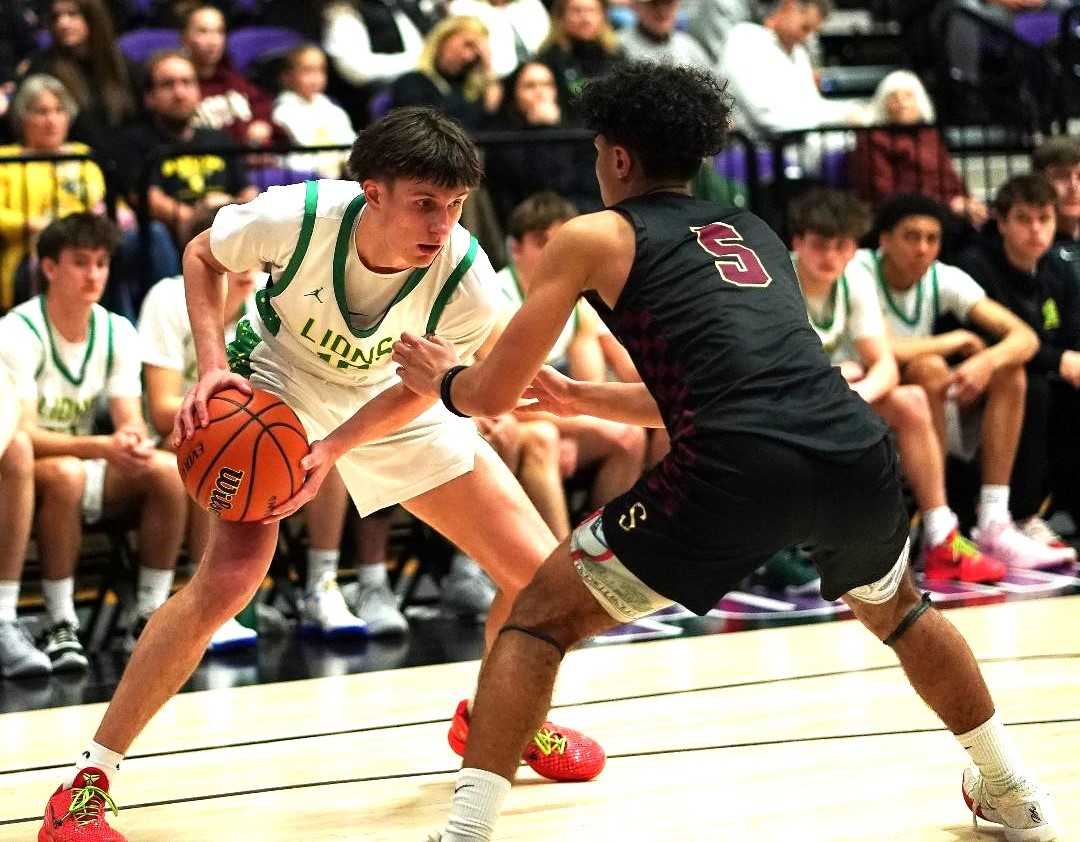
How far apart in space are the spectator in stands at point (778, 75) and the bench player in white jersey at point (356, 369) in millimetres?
5136

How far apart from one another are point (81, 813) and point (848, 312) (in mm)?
4355

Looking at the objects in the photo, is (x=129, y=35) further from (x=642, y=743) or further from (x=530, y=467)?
(x=642, y=743)

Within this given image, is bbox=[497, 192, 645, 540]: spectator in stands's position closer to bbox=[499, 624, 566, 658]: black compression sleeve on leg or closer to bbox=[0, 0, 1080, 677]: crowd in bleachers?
bbox=[0, 0, 1080, 677]: crowd in bleachers

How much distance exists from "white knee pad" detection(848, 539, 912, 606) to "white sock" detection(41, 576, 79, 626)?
11.4ft

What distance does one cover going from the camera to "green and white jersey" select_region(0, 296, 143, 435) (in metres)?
6.13

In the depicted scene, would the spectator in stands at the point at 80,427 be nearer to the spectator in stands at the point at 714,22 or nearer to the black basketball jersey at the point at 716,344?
the black basketball jersey at the point at 716,344

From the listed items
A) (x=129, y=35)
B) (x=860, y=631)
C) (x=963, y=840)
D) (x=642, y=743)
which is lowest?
(x=860, y=631)

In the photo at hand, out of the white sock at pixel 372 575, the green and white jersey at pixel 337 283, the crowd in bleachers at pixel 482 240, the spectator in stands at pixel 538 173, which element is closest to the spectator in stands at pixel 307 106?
the crowd in bleachers at pixel 482 240

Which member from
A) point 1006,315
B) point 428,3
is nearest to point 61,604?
point 1006,315

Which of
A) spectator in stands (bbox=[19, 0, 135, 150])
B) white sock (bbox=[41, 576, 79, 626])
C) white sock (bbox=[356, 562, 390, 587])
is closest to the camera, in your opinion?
white sock (bbox=[41, 576, 79, 626])

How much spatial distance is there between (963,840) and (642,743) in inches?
45.4

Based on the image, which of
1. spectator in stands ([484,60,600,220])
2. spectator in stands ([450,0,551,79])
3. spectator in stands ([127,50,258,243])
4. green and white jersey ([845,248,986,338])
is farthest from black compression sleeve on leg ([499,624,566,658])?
spectator in stands ([450,0,551,79])

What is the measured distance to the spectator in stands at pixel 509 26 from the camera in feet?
31.4

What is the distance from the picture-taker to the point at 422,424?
Answer: 13.4 ft
